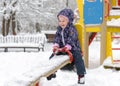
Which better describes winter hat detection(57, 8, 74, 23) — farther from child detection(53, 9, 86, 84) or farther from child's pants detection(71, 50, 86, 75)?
child's pants detection(71, 50, 86, 75)

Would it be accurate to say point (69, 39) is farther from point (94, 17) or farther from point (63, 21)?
point (94, 17)

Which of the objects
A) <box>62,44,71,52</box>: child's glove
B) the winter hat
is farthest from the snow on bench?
the winter hat

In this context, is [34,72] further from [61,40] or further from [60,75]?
[60,75]

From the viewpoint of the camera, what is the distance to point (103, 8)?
26.7ft

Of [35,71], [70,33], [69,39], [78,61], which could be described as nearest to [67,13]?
[70,33]

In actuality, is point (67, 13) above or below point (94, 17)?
above

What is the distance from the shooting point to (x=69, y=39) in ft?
17.7

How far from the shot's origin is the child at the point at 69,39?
5.36 meters

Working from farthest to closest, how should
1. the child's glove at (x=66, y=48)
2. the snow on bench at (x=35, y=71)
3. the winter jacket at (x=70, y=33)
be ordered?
the winter jacket at (x=70, y=33)
the child's glove at (x=66, y=48)
the snow on bench at (x=35, y=71)

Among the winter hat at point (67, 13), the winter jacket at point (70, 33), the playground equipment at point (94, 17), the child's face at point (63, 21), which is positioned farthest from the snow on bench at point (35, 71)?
the playground equipment at point (94, 17)

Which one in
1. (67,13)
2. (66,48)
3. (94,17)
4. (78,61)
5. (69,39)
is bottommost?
(78,61)

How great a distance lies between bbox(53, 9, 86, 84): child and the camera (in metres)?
5.36

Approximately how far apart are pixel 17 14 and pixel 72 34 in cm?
2085

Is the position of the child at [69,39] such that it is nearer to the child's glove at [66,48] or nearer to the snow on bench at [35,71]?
the child's glove at [66,48]
